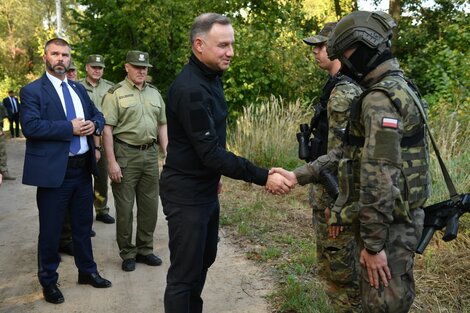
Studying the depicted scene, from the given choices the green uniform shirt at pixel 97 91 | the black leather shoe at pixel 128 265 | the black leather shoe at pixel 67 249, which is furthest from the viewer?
the green uniform shirt at pixel 97 91

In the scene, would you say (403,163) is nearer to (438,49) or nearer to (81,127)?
(81,127)

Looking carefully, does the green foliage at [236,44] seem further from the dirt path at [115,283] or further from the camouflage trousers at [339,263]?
the camouflage trousers at [339,263]

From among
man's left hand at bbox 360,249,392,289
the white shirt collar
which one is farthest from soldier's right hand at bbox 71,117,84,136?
man's left hand at bbox 360,249,392,289

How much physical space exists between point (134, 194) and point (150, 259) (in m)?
0.71

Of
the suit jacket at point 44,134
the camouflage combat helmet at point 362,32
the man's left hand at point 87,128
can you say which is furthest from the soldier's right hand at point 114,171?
the camouflage combat helmet at point 362,32

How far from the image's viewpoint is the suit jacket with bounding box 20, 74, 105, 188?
12.8 ft

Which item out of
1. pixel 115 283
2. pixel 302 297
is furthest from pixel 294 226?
pixel 115 283

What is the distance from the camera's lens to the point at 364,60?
246 centimetres

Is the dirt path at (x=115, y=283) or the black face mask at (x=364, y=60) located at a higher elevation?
the black face mask at (x=364, y=60)

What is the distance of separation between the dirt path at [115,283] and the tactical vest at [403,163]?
5.81 ft

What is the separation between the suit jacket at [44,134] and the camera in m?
3.89

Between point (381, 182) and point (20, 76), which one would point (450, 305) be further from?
point (20, 76)

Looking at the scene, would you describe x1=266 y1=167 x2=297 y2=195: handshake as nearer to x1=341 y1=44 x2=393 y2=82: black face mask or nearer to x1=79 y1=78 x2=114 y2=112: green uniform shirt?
x1=341 y1=44 x2=393 y2=82: black face mask

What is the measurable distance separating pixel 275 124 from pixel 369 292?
6.43m
